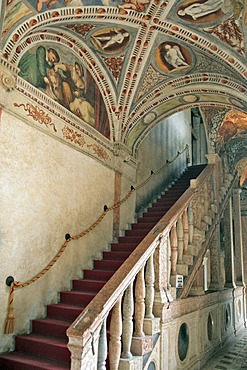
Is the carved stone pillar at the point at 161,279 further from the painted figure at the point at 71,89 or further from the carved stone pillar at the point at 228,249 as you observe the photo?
the carved stone pillar at the point at 228,249

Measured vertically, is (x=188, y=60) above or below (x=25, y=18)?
above

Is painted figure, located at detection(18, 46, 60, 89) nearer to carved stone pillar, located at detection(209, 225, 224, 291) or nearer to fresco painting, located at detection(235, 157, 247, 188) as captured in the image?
carved stone pillar, located at detection(209, 225, 224, 291)

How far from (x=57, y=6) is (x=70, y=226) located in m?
3.34

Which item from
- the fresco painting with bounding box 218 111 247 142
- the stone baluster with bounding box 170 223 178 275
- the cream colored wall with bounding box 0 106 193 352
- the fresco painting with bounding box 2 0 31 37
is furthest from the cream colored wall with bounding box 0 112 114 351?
the fresco painting with bounding box 218 111 247 142

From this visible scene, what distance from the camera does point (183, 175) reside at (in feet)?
37.9

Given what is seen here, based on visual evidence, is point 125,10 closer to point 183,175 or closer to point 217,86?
point 217,86

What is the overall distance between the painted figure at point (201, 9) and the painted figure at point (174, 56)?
2.78 feet

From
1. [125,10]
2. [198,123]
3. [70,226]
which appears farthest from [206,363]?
[198,123]

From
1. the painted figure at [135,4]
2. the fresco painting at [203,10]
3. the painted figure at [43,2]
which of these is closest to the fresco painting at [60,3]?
the painted figure at [43,2]

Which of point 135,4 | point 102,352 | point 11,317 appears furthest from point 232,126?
point 102,352

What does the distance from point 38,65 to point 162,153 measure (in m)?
5.83

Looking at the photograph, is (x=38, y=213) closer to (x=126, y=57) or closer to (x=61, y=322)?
(x=61, y=322)

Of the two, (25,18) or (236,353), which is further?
Answer: (236,353)

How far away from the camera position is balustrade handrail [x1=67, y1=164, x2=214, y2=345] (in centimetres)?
274
